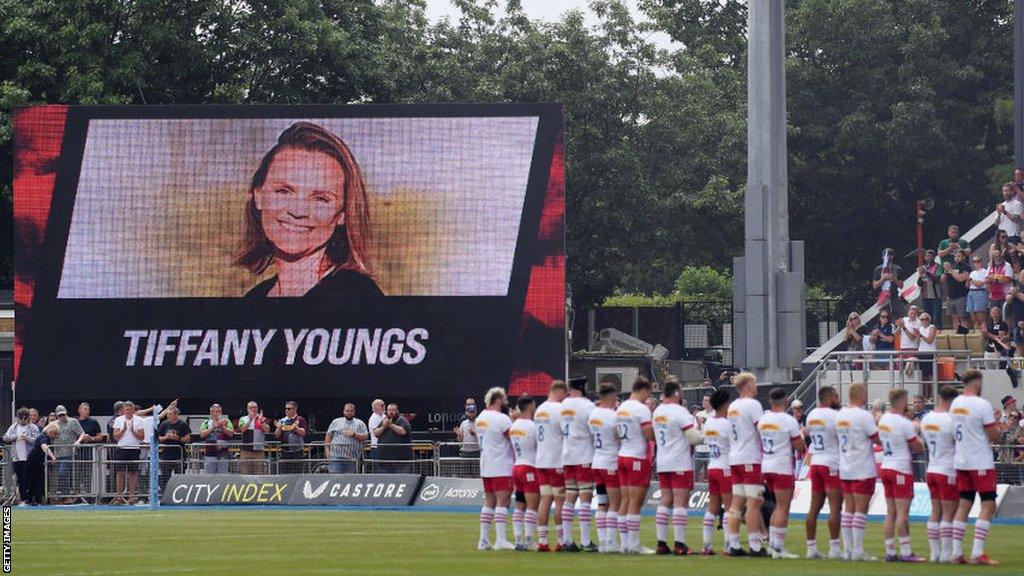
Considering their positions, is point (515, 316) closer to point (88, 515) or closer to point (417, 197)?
point (417, 197)

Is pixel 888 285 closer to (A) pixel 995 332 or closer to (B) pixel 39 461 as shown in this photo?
(A) pixel 995 332

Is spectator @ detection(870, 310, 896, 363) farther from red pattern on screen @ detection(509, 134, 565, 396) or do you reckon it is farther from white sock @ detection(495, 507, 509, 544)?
white sock @ detection(495, 507, 509, 544)

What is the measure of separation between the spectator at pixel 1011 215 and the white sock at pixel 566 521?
57.4 feet

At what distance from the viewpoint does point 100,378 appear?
38.6m

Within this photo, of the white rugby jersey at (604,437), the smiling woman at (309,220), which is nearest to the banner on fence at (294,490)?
the smiling woman at (309,220)

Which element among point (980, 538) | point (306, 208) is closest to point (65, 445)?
point (306, 208)

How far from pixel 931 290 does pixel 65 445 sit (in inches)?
699

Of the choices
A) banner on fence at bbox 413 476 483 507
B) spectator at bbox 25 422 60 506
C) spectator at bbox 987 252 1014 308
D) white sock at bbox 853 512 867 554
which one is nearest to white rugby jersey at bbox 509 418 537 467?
white sock at bbox 853 512 867 554

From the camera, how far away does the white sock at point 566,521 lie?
79.4 ft

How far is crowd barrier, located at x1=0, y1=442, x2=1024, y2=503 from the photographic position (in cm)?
3775

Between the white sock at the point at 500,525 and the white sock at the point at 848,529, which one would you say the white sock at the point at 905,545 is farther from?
the white sock at the point at 500,525

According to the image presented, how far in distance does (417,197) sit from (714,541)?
1384 cm

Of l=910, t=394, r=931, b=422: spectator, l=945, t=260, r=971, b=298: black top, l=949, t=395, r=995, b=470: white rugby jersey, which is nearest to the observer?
l=949, t=395, r=995, b=470: white rugby jersey

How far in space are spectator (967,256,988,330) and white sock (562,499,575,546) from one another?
16528 mm
